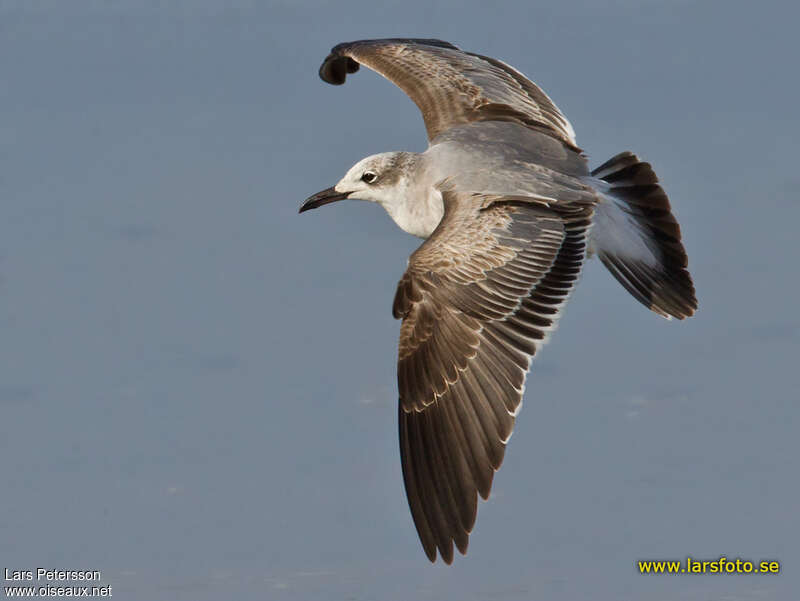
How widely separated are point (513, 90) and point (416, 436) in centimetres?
420

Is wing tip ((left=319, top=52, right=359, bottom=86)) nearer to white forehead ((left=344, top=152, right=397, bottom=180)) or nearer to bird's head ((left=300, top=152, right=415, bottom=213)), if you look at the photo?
bird's head ((left=300, top=152, right=415, bottom=213))

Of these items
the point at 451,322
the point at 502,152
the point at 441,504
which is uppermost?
the point at 502,152

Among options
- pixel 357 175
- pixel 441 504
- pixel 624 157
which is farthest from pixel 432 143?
pixel 441 504

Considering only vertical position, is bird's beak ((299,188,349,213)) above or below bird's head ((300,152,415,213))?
below

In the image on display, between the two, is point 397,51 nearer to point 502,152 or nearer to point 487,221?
point 502,152

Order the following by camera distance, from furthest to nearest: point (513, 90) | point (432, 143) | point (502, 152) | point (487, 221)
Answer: point (513, 90) < point (432, 143) < point (502, 152) < point (487, 221)

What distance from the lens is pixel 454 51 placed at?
526 inches

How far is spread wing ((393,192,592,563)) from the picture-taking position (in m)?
9.30

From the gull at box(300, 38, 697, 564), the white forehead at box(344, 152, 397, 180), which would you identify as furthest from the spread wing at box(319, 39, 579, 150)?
the white forehead at box(344, 152, 397, 180)

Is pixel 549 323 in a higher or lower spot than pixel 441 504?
higher

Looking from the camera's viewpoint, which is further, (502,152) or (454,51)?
(454,51)

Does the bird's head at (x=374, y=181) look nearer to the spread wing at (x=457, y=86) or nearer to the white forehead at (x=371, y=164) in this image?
the white forehead at (x=371, y=164)

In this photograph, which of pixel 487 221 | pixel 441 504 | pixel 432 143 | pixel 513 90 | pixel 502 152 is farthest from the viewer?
pixel 513 90

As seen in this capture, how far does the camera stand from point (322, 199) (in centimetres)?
1195
